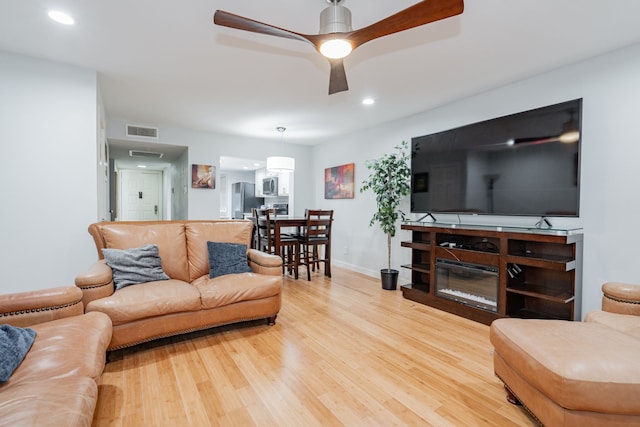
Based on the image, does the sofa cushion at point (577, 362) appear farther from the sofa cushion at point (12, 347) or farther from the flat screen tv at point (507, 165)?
the sofa cushion at point (12, 347)

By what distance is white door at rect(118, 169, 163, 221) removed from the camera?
A: 331 inches

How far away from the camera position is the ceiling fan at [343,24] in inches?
58.5

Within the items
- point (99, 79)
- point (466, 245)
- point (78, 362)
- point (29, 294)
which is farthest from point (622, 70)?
point (99, 79)

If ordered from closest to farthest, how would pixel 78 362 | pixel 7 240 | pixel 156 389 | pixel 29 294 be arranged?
pixel 78 362 → pixel 29 294 → pixel 156 389 → pixel 7 240

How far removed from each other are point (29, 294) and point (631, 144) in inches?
168

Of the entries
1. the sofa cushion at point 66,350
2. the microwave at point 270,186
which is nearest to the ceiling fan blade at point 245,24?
the sofa cushion at point 66,350

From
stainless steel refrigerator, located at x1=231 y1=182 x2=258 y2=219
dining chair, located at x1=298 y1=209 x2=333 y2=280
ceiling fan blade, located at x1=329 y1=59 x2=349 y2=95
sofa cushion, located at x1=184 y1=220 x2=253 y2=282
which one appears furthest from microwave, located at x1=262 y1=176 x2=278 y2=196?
ceiling fan blade, located at x1=329 y1=59 x2=349 y2=95

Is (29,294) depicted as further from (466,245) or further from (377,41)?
(466,245)

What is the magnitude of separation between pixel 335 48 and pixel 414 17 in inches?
18.7

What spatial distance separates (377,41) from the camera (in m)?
2.36

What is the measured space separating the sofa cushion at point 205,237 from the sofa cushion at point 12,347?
1.46 m

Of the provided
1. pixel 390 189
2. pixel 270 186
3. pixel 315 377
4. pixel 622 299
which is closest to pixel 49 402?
pixel 315 377

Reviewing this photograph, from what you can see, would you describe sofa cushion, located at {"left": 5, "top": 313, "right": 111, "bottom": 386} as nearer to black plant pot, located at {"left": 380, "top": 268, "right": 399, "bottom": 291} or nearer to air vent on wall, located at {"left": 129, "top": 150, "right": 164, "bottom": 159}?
black plant pot, located at {"left": 380, "top": 268, "right": 399, "bottom": 291}

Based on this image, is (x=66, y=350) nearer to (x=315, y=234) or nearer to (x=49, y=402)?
(x=49, y=402)
